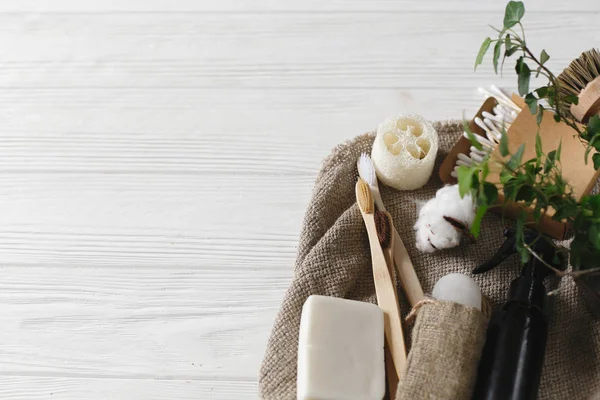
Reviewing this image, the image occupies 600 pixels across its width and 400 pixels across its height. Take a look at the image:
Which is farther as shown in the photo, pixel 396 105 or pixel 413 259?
pixel 396 105

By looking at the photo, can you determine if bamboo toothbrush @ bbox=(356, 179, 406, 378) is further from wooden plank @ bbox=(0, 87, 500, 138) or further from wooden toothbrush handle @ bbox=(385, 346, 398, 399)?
wooden plank @ bbox=(0, 87, 500, 138)

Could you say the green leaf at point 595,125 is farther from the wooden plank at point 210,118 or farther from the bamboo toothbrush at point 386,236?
the wooden plank at point 210,118

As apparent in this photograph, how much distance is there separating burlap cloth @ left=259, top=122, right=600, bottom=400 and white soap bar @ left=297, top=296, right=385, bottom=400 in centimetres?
5

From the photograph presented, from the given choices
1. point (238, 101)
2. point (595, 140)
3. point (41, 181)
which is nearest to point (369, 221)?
point (595, 140)

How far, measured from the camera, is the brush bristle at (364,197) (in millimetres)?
684

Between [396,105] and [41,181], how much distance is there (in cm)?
47

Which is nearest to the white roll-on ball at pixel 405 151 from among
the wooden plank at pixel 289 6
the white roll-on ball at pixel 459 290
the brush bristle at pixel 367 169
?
the brush bristle at pixel 367 169

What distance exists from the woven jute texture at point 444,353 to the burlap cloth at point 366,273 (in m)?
0.07

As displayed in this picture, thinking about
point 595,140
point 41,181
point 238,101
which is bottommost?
point 41,181

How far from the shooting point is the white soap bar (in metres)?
0.56

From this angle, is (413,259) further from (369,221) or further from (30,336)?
(30,336)

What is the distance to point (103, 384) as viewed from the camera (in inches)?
28.8

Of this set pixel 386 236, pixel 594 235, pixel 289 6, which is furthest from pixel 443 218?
pixel 289 6

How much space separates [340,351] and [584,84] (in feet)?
1.21
